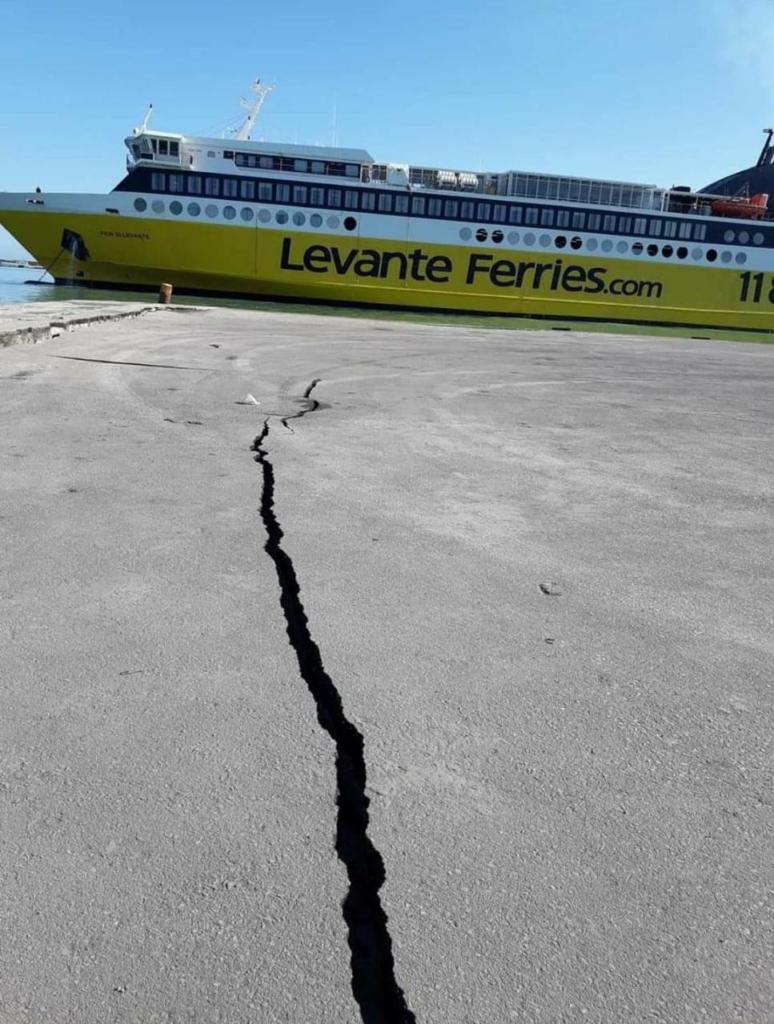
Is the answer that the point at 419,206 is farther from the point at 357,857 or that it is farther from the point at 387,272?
the point at 357,857

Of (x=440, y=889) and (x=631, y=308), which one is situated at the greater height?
(x=631, y=308)

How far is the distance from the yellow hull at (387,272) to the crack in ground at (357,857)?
33.7 meters

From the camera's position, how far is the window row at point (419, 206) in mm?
34000

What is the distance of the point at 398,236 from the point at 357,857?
119 ft

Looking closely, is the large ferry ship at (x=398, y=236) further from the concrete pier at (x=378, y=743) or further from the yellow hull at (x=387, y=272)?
the concrete pier at (x=378, y=743)

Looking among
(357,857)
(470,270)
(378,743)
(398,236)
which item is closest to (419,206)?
(398,236)

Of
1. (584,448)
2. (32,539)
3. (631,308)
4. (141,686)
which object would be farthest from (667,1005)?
(631,308)

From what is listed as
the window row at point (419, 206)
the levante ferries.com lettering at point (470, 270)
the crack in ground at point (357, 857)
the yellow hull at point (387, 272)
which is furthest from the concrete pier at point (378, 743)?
the window row at point (419, 206)

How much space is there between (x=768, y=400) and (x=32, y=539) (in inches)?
378

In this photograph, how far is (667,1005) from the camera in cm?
138

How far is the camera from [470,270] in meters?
36.5

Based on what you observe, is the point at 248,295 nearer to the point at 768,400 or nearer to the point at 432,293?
the point at 432,293

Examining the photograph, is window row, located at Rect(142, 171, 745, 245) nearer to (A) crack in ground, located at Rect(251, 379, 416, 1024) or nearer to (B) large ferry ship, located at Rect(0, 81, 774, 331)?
(B) large ferry ship, located at Rect(0, 81, 774, 331)

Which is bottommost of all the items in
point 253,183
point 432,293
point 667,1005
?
point 667,1005
